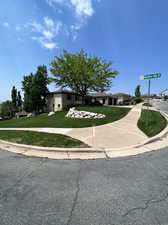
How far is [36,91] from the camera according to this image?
86.8 ft

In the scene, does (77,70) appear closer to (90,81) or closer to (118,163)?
(90,81)

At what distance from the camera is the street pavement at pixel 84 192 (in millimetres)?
1779

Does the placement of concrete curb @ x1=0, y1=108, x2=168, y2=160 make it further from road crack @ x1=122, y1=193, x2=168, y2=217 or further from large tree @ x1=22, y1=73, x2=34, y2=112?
large tree @ x1=22, y1=73, x2=34, y2=112

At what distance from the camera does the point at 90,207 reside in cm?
197

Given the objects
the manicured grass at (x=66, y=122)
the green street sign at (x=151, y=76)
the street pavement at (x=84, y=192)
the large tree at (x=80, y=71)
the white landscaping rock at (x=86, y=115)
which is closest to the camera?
the street pavement at (x=84, y=192)

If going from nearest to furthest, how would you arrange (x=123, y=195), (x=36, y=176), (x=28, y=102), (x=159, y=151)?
(x=123, y=195), (x=36, y=176), (x=159, y=151), (x=28, y=102)

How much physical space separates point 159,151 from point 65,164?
10.7ft

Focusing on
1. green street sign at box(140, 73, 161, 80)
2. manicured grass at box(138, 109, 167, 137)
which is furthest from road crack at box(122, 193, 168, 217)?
green street sign at box(140, 73, 161, 80)

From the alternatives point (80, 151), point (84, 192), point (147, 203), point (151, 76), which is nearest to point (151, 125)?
point (151, 76)

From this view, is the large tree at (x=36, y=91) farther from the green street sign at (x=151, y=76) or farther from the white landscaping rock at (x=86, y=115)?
the green street sign at (x=151, y=76)

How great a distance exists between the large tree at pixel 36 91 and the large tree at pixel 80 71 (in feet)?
13.5

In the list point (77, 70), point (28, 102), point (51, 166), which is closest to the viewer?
point (51, 166)

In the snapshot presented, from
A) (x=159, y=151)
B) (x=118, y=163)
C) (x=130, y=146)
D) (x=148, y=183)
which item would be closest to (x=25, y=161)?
(x=118, y=163)

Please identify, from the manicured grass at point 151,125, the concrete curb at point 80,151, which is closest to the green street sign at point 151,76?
the manicured grass at point 151,125
